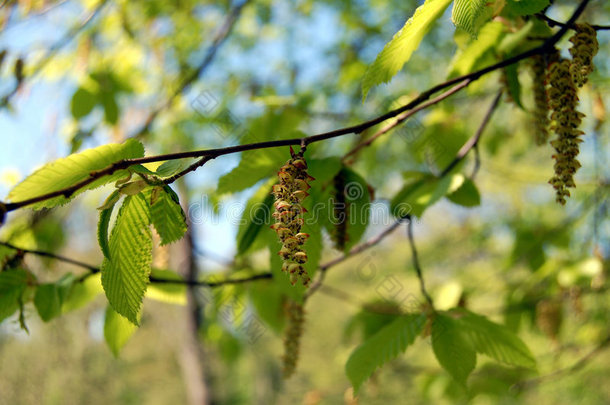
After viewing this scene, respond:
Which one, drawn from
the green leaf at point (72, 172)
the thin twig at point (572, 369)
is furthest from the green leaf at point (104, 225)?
the thin twig at point (572, 369)

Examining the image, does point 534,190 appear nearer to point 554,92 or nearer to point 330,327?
point 554,92

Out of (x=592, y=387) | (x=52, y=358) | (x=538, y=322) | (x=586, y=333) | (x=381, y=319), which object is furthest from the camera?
(x=52, y=358)

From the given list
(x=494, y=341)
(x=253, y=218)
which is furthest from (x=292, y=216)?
(x=494, y=341)

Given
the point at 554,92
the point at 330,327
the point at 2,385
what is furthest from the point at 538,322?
the point at 330,327

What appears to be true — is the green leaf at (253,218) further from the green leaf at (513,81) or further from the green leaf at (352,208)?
the green leaf at (513,81)

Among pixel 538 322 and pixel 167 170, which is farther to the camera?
pixel 538 322

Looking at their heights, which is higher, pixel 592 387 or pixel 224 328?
pixel 224 328
